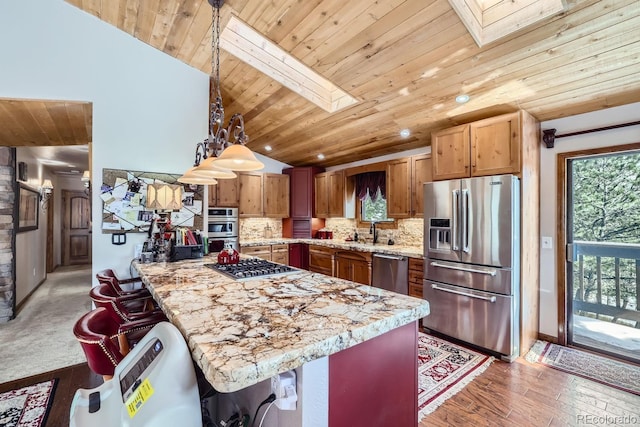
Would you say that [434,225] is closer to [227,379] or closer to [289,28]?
[289,28]

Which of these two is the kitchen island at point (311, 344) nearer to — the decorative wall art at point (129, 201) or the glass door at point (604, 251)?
the decorative wall art at point (129, 201)

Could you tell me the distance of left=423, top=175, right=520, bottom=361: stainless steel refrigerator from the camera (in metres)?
2.78

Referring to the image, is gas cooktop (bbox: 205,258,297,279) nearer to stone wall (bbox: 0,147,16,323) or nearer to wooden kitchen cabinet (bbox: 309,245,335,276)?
wooden kitchen cabinet (bbox: 309,245,335,276)

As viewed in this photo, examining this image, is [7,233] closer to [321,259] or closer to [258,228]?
[258,228]

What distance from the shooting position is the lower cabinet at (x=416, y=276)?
11.7ft

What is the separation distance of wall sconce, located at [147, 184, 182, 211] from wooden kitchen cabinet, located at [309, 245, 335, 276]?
244cm

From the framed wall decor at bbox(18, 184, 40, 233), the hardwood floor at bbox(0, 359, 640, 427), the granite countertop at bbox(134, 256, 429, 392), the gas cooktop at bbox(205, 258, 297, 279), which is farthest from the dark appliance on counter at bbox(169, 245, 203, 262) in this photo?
the framed wall decor at bbox(18, 184, 40, 233)

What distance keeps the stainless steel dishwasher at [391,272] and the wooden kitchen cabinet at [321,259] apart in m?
0.94

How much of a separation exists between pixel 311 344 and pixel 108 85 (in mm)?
3402

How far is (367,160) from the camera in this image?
5.11 m

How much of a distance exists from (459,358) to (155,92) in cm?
416

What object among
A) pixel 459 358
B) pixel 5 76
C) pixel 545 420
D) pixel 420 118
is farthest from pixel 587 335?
pixel 5 76

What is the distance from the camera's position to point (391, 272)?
387cm

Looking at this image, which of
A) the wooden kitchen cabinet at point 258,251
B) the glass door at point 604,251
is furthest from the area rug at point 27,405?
the glass door at point 604,251
